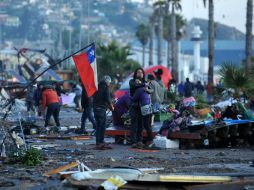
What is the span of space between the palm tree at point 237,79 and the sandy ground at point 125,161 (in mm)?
4273

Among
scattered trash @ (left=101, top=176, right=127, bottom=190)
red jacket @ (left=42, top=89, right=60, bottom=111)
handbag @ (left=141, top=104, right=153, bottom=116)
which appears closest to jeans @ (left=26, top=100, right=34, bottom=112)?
red jacket @ (left=42, top=89, right=60, bottom=111)

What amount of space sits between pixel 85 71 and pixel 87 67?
11cm

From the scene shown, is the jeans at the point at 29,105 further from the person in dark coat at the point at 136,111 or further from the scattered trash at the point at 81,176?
the scattered trash at the point at 81,176

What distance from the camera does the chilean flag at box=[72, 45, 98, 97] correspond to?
19203mm

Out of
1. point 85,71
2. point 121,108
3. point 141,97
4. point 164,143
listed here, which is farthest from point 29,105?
point 164,143

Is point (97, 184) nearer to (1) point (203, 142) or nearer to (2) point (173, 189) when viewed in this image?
(2) point (173, 189)

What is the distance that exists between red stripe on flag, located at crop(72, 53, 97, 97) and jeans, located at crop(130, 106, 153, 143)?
113cm

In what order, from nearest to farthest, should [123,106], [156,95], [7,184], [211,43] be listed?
[7,184] → [123,106] → [156,95] → [211,43]

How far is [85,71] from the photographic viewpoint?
19328 millimetres

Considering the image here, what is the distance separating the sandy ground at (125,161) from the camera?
12.7 m

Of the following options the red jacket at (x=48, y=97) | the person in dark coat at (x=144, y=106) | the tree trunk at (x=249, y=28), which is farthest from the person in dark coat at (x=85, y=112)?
the tree trunk at (x=249, y=28)

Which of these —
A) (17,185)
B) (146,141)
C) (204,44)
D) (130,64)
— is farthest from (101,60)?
(204,44)

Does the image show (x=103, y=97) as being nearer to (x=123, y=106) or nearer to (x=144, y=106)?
(x=144, y=106)

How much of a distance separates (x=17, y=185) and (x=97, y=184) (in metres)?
1.57
